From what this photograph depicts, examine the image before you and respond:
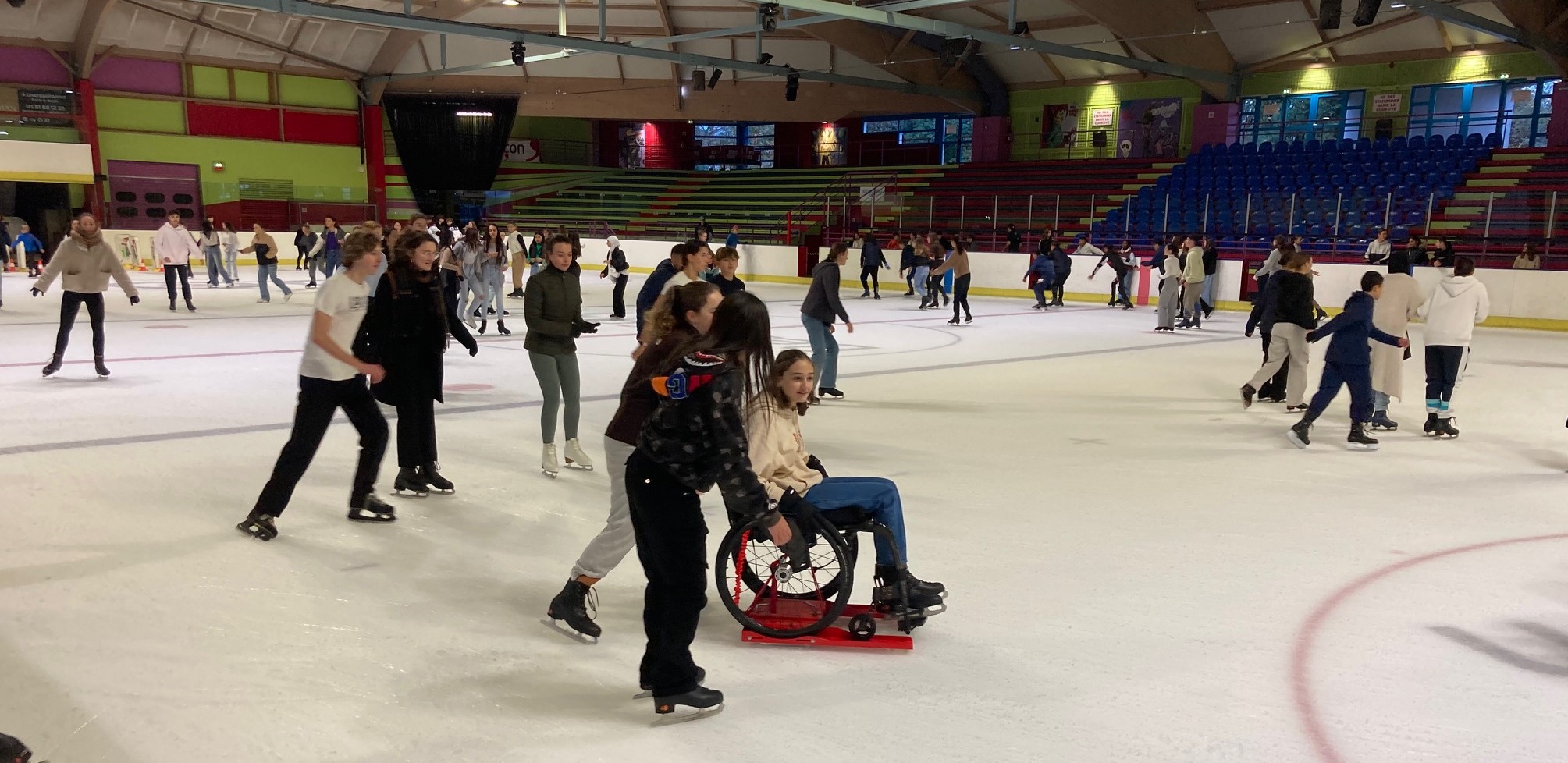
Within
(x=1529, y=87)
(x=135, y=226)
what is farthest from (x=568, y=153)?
(x=1529, y=87)

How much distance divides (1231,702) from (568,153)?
3884cm

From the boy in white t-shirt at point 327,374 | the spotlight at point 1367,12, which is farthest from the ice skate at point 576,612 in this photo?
the spotlight at point 1367,12

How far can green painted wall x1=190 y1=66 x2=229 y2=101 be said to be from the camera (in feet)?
101

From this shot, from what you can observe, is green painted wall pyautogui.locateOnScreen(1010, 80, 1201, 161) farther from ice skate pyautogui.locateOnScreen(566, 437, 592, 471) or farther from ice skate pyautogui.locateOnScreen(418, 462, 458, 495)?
ice skate pyautogui.locateOnScreen(418, 462, 458, 495)

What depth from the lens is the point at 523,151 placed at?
38625 mm

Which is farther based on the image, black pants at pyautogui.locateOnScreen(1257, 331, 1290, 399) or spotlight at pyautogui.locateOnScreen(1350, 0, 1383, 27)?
spotlight at pyautogui.locateOnScreen(1350, 0, 1383, 27)

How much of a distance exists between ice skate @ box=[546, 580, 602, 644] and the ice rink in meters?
0.07

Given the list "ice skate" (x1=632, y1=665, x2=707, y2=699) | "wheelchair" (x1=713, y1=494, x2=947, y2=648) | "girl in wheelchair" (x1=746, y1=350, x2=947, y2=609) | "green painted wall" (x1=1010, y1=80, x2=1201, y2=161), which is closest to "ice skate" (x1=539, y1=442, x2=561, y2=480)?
"wheelchair" (x1=713, y1=494, x2=947, y2=648)

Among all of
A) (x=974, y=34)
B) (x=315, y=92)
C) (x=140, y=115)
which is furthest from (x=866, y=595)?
(x=315, y=92)

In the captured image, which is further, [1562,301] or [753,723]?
[1562,301]

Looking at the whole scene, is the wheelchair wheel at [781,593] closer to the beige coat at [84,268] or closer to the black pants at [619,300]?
the beige coat at [84,268]

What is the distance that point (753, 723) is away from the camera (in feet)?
9.93

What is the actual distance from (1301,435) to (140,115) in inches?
1274

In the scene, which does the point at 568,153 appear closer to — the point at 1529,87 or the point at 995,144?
the point at 995,144
